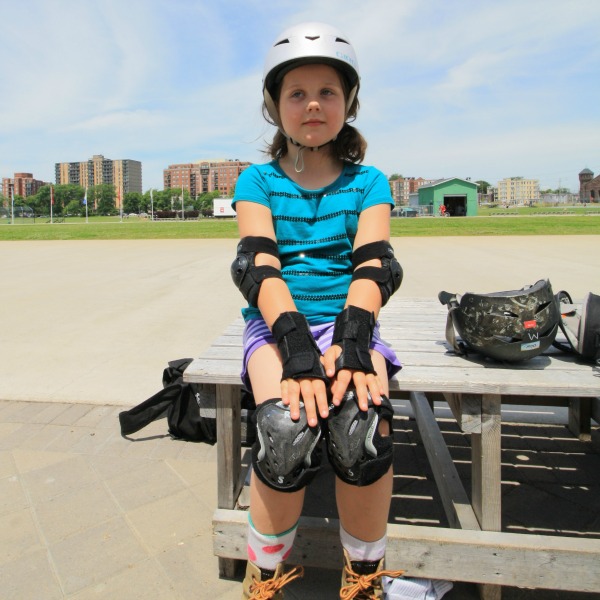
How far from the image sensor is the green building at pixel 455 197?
57.2 metres

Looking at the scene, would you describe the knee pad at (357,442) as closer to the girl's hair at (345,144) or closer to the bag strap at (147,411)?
the girl's hair at (345,144)

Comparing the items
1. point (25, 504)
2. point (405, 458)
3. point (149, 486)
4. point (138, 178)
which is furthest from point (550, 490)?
point (138, 178)

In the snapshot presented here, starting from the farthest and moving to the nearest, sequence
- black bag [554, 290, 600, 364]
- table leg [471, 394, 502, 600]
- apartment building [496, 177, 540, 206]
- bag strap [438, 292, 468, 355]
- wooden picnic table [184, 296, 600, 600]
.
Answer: apartment building [496, 177, 540, 206] < bag strap [438, 292, 468, 355] < black bag [554, 290, 600, 364] < table leg [471, 394, 502, 600] < wooden picnic table [184, 296, 600, 600]

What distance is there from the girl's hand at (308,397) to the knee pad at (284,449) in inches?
0.9

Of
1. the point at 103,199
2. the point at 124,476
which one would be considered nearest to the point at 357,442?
the point at 124,476

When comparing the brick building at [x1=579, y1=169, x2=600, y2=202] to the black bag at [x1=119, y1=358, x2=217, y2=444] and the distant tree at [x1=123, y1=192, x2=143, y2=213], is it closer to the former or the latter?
the distant tree at [x1=123, y1=192, x2=143, y2=213]

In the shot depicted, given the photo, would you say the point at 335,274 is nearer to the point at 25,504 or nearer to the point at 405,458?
the point at 405,458

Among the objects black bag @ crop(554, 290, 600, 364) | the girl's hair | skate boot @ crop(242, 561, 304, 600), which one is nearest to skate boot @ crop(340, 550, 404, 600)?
skate boot @ crop(242, 561, 304, 600)

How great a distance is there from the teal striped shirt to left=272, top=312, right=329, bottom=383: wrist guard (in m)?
0.31

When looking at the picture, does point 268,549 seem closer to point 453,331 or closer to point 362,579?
point 362,579

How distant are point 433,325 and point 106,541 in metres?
1.77

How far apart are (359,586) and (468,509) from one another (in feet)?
1.97

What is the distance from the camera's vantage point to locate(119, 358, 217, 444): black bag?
117 inches

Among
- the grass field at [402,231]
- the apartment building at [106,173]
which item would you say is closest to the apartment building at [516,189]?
the apartment building at [106,173]
